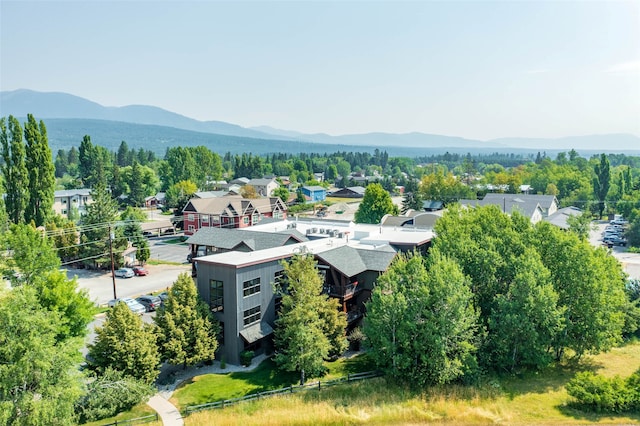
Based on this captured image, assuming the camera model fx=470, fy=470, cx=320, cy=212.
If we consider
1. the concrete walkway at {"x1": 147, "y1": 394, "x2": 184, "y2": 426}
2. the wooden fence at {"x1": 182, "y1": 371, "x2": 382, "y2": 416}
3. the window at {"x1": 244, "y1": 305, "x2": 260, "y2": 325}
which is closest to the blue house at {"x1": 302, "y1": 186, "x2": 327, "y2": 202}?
the window at {"x1": 244, "y1": 305, "x2": 260, "y2": 325}

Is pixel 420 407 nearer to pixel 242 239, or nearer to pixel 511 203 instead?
pixel 242 239

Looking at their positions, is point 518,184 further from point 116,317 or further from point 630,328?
point 116,317

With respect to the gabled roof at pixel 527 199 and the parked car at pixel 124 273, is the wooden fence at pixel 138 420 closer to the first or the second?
the parked car at pixel 124 273

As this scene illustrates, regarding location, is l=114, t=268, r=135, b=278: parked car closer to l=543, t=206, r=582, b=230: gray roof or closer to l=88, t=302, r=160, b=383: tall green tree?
l=88, t=302, r=160, b=383: tall green tree

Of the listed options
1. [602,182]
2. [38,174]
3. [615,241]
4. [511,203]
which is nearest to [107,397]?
[38,174]

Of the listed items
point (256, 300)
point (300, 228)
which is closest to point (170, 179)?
point (300, 228)

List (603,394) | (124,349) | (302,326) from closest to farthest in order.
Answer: (124,349) → (603,394) → (302,326)
